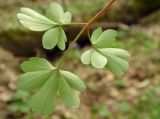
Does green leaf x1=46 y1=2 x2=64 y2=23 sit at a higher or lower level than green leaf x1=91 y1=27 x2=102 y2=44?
higher

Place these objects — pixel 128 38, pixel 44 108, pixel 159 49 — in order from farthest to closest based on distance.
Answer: pixel 128 38 < pixel 159 49 < pixel 44 108

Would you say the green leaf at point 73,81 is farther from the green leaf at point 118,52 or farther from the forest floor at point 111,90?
the forest floor at point 111,90

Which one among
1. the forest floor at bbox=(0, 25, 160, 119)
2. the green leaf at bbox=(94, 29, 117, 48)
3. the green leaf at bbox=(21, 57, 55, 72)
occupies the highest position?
the green leaf at bbox=(21, 57, 55, 72)

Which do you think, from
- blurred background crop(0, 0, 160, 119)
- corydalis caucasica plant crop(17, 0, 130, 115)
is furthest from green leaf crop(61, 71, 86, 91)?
blurred background crop(0, 0, 160, 119)

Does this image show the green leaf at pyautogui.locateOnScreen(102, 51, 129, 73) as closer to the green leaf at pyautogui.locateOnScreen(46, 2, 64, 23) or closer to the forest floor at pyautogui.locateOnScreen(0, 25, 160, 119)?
the green leaf at pyautogui.locateOnScreen(46, 2, 64, 23)

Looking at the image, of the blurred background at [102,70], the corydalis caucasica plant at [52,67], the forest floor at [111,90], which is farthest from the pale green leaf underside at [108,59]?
the forest floor at [111,90]

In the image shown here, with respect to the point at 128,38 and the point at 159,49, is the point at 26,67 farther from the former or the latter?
the point at 128,38

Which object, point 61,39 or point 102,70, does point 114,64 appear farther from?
point 102,70

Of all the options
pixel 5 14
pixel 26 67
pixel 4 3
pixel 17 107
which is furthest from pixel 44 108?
pixel 4 3
